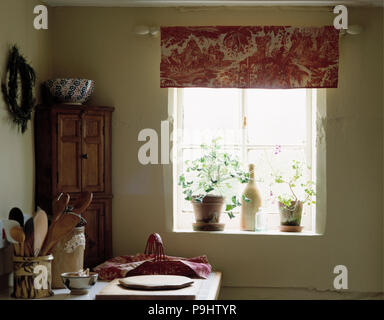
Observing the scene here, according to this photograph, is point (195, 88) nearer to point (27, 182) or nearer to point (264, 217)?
point (264, 217)

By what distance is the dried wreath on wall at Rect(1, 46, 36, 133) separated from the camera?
3348 mm

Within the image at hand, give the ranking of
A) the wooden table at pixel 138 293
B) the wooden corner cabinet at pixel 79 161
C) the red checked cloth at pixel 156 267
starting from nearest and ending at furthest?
the wooden table at pixel 138 293 < the red checked cloth at pixel 156 267 < the wooden corner cabinet at pixel 79 161

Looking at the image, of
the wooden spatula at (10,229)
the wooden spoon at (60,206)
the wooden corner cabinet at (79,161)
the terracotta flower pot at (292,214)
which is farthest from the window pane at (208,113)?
the wooden spatula at (10,229)

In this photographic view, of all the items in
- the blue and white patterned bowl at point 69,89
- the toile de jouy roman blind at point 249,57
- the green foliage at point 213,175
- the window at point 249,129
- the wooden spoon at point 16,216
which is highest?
the toile de jouy roman blind at point 249,57

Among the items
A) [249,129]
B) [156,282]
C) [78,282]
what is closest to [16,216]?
[78,282]

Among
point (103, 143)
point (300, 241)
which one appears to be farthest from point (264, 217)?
point (103, 143)

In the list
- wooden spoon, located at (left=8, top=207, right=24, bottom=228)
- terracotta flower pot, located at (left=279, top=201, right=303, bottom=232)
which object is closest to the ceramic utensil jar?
wooden spoon, located at (left=8, top=207, right=24, bottom=228)

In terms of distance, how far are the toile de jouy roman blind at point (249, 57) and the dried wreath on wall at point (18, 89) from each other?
2.82 ft

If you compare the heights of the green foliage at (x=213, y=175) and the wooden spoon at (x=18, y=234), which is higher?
the green foliage at (x=213, y=175)

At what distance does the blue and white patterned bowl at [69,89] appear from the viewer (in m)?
3.74

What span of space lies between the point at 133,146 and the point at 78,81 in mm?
556

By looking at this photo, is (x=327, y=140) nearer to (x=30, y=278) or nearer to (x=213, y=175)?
(x=213, y=175)

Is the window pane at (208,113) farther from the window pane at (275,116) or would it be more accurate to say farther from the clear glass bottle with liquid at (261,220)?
the clear glass bottle with liquid at (261,220)

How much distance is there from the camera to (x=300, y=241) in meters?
3.88
